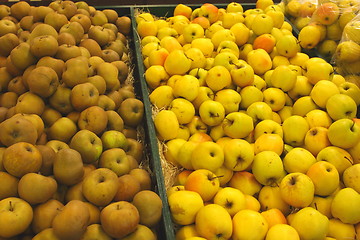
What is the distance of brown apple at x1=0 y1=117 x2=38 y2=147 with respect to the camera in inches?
62.5

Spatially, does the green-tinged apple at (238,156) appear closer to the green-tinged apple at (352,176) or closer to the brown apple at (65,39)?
the green-tinged apple at (352,176)

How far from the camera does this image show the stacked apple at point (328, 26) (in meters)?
2.62

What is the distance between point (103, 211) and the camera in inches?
57.3

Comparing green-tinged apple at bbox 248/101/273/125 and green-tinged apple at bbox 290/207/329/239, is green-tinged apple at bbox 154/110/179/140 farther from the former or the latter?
green-tinged apple at bbox 290/207/329/239

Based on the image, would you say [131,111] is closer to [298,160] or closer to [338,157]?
[298,160]

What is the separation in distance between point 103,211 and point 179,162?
60cm

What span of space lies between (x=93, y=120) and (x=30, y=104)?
1.07 feet

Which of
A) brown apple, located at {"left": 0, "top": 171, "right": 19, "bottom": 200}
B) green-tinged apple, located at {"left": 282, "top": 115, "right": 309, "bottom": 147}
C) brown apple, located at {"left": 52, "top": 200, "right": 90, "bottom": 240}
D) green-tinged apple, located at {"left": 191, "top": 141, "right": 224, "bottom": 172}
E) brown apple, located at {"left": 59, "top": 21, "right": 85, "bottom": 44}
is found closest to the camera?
brown apple, located at {"left": 52, "top": 200, "right": 90, "bottom": 240}

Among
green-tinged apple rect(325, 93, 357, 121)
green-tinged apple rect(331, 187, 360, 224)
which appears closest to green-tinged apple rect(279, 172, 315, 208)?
green-tinged apple rect(331, 187, 360, 224)

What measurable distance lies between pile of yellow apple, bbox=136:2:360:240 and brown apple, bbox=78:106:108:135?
348mm

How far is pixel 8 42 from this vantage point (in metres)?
2.21

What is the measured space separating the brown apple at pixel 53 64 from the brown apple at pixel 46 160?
20.4 inches

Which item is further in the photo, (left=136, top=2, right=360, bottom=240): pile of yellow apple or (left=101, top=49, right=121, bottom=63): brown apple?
(left=101, top=49, right=121, bottom=63): brown apple

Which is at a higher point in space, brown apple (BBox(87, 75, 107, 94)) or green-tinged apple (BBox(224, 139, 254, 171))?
brown apple (BBox(87, 75, 107, 94))
